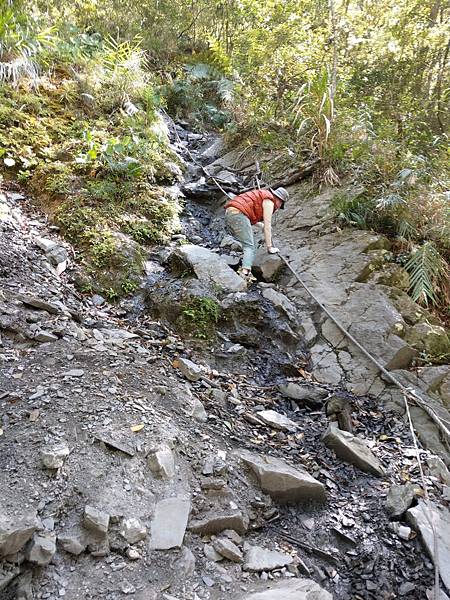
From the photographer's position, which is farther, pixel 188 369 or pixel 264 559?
pixel 188 369

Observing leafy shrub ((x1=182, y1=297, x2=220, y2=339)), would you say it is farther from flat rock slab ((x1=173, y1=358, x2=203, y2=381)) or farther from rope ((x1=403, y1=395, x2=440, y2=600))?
rope ((x1=403, y1=395, x2=440, y2=600))

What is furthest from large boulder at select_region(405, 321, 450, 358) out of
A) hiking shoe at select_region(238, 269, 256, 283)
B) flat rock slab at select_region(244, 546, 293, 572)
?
flat rock slab at select_region(244, 546, 293, 572)

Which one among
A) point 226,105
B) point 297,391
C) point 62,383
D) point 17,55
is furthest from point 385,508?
point 226,105

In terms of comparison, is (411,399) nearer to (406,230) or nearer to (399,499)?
(399,499)

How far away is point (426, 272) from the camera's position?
15.9 ft

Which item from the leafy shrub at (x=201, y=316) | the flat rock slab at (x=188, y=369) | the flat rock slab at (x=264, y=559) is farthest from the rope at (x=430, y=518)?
the leafy shrub at (x=201, y=316)

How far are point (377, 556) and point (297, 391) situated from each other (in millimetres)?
1528

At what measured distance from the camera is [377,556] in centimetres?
259

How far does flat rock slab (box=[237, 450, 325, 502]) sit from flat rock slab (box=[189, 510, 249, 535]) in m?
0.30

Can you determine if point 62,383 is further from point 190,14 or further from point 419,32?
point 190,14

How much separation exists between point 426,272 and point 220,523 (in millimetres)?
3745

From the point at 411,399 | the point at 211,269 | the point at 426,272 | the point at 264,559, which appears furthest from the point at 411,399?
the point at 211,269

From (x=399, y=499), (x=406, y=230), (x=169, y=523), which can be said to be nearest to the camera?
(x=169, y=523)

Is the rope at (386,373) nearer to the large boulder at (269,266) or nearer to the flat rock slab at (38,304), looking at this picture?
the large boulder at (269,266)
